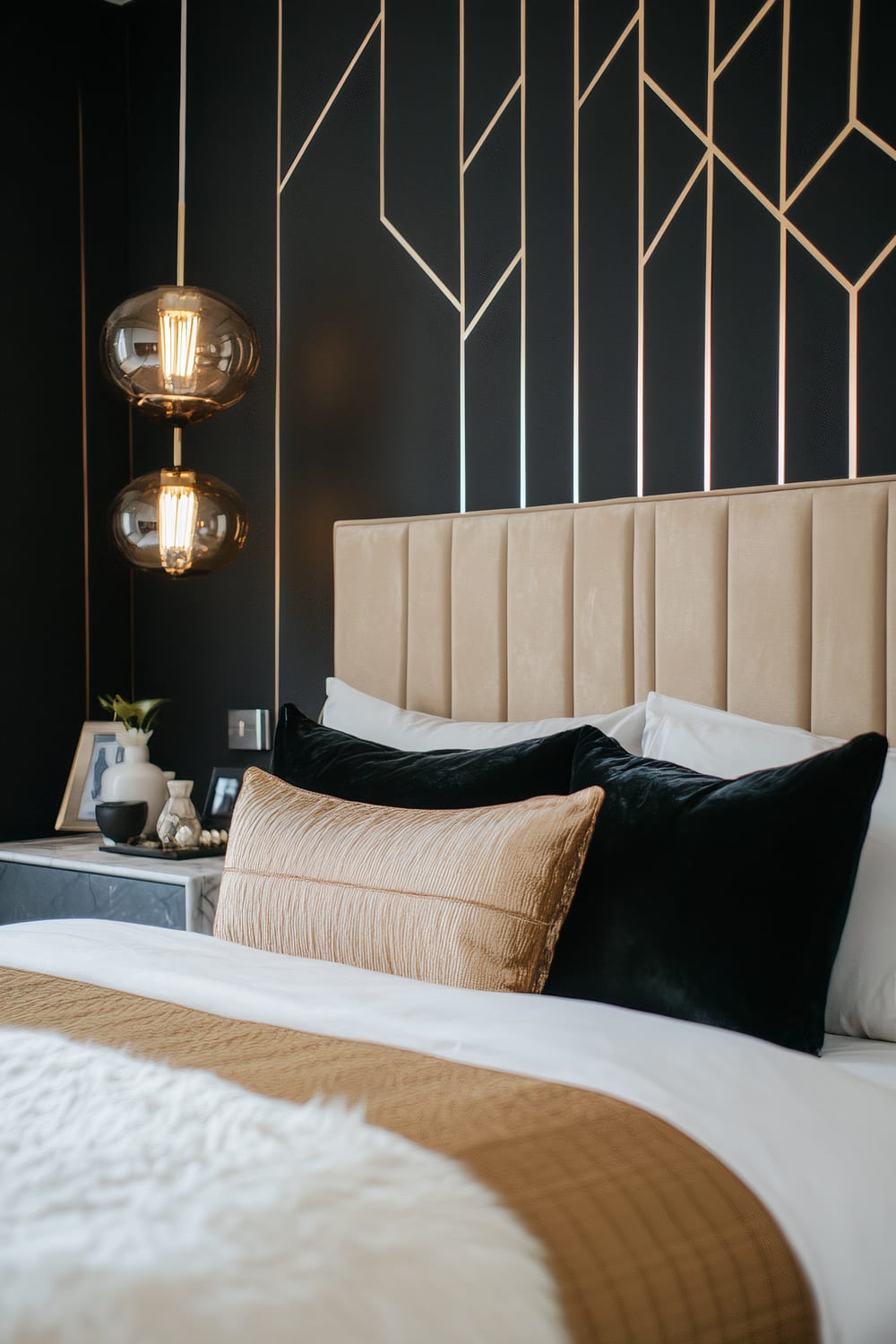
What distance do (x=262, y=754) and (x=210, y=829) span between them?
311mm

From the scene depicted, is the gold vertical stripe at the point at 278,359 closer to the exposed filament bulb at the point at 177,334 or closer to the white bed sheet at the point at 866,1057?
the exposed filament bulb at the point at 177,334

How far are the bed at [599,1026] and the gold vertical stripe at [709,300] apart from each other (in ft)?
0.52

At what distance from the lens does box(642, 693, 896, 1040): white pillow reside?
1.56 meters

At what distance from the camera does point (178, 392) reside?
8.68 feet

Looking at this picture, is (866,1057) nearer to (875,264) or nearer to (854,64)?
(875,264)

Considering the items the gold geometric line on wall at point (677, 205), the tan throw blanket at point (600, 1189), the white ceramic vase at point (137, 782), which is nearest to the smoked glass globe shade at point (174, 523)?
the white ceramic vase at point (137, 782)

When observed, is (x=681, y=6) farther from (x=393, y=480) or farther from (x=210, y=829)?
(x=210, y=829)

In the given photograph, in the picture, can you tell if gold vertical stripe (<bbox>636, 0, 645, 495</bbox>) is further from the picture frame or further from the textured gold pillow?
the picture frame

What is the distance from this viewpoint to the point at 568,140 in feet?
8.59

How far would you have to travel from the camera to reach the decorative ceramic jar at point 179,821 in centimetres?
279

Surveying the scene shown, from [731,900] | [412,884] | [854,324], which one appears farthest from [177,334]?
[731,900]

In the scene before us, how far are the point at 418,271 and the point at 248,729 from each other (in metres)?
1.19

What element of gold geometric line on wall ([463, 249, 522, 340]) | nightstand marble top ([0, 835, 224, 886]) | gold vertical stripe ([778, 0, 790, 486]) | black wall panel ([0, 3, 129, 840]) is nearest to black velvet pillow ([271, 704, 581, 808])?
nightstand marble top ([0, 835, 224, 886])

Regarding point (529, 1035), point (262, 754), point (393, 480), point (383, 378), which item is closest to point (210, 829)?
point (262, 754)
